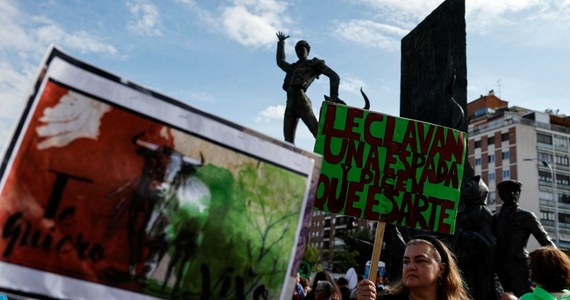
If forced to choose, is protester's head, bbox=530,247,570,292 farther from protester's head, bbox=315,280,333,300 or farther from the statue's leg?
the statue's leg

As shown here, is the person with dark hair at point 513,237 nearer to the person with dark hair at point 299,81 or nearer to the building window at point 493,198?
the person with dark hair at point 299,81

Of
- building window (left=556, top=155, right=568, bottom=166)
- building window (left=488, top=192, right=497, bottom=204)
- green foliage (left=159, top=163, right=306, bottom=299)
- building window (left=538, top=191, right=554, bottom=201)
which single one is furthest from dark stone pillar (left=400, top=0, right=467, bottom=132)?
building window (left=556, top=155, right=568, bottom=166)

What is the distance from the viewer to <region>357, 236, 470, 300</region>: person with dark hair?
243 centimetres

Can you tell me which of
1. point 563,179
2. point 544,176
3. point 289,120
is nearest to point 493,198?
point 544,176

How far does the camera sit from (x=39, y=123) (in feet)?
4.99

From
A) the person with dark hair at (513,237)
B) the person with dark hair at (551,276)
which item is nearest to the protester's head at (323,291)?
the person with dark hair at (551,276)

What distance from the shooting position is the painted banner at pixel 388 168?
9.34ft

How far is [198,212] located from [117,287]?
1.08 feet

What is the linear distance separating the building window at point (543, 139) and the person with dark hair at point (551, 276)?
56.7m

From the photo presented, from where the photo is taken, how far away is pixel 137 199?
162 centimetres

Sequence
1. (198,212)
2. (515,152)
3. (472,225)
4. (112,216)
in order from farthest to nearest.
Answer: (515,152) → (472,225) → (198,212) → (112,216)

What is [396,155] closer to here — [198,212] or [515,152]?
[198,212]

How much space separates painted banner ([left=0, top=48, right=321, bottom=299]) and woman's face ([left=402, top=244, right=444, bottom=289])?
2.58 ft

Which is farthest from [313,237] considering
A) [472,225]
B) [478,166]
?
[472,225]
